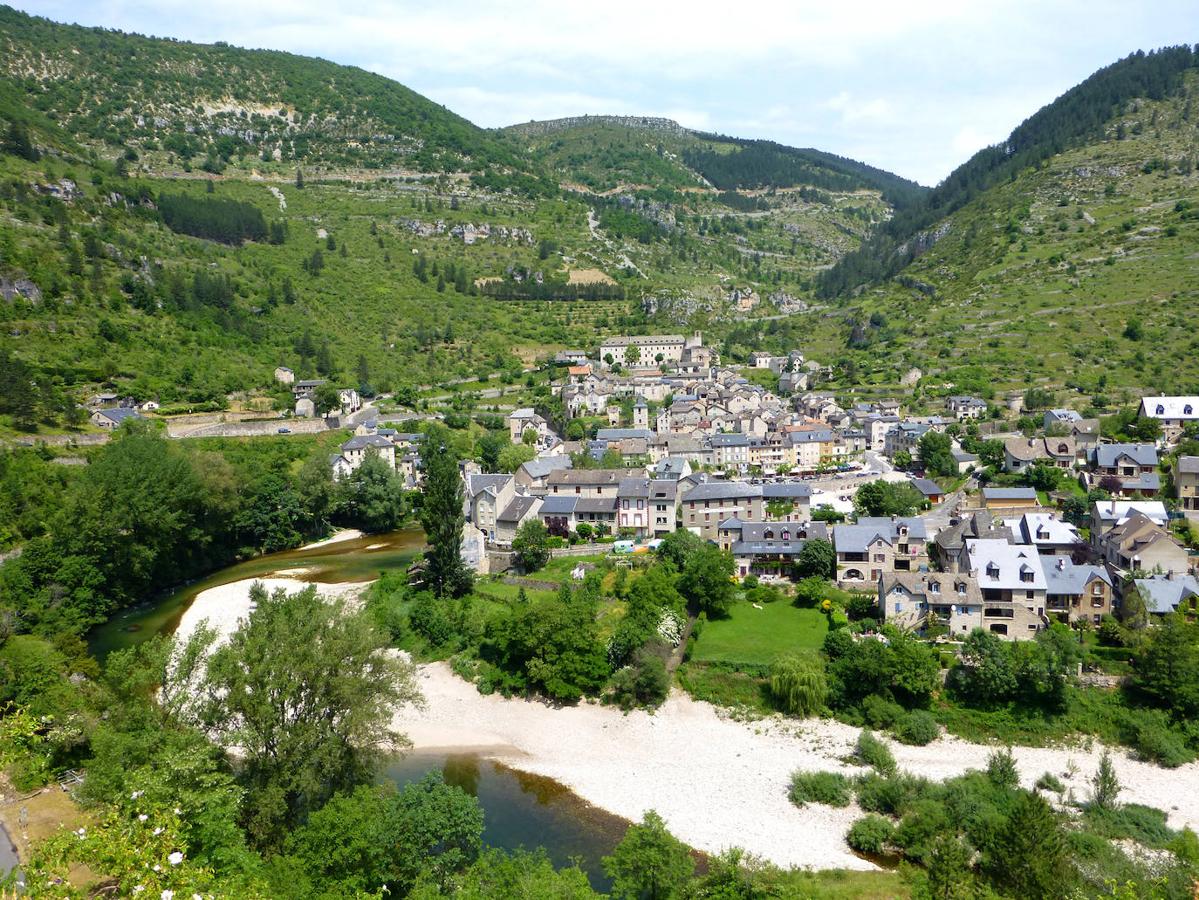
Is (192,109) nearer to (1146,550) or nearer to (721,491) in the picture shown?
(721,491)

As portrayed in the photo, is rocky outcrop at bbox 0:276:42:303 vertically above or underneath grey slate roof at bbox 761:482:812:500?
above

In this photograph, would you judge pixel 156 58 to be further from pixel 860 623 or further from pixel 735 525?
pixel 860 623

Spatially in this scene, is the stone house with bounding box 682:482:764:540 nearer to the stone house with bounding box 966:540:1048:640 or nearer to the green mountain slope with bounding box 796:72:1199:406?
the stone house with bounding box 966:540:1048:640

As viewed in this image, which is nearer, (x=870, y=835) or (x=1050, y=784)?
(x=870, y=835)

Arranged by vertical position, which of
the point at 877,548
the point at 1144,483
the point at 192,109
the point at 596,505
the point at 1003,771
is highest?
the point at 192,109

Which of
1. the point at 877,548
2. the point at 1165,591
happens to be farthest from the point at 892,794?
the point at 1165,591

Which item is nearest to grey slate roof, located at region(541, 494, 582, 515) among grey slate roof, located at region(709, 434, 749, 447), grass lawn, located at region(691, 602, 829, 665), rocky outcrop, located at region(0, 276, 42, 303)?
grass lawn, located at region(691, 602, 829, 665)
